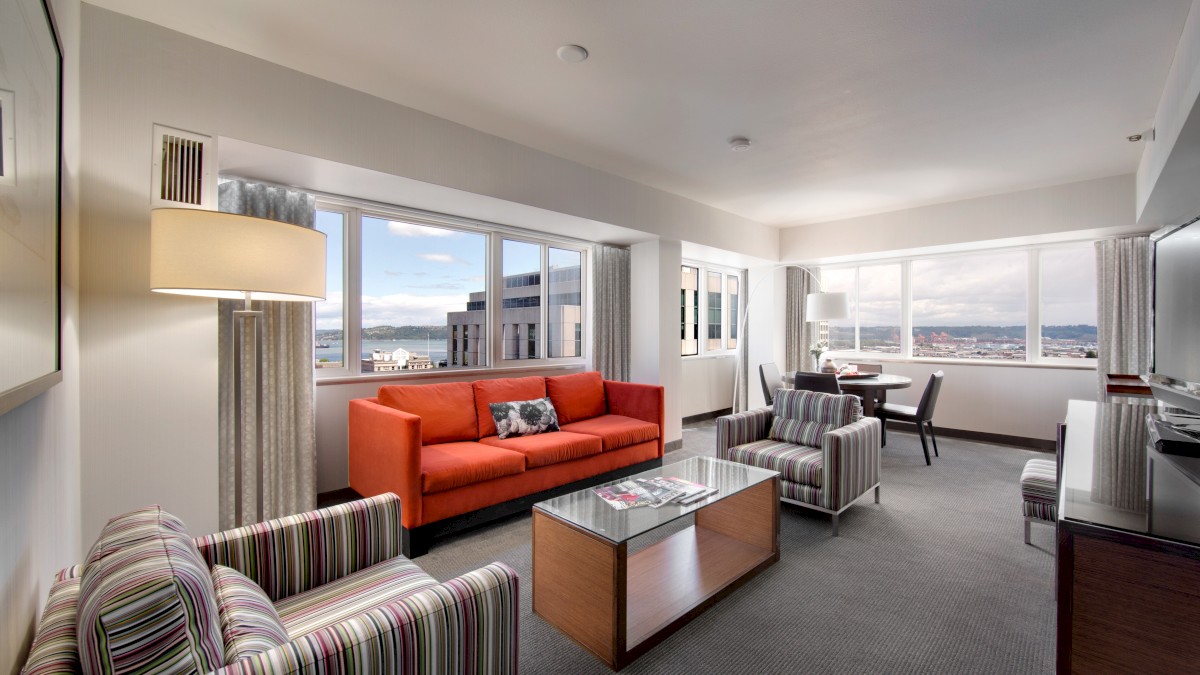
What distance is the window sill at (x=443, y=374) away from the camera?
3459 millimetres

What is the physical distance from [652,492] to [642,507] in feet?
0.68

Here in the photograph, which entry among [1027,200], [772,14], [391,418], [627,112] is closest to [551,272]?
[627,112]

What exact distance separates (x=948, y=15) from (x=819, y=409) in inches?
91.9

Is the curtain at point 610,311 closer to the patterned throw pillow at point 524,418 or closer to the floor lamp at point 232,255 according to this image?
the patterned throw pillow at point 524,418

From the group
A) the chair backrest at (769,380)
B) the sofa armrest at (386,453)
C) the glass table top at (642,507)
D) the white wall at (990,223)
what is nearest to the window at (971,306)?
the white wall at (990,223)

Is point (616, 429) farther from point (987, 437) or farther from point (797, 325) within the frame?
point (987, 437)

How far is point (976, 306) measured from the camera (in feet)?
18.7

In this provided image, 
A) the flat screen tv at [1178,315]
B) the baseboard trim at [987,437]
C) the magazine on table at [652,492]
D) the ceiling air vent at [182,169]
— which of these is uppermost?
the ceiling air vent at [182,169]

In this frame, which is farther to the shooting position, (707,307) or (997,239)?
(707,307)

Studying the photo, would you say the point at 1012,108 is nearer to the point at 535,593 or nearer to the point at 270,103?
the point at 535,593

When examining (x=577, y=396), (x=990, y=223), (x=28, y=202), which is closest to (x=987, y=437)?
(x=990, y=223)

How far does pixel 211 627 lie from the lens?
95 centimetres

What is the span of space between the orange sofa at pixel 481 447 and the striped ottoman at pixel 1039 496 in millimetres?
2373

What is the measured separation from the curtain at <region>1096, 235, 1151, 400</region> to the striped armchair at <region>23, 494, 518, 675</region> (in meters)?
6.03
